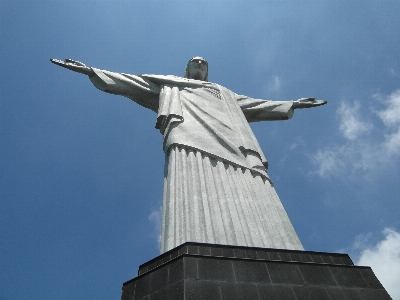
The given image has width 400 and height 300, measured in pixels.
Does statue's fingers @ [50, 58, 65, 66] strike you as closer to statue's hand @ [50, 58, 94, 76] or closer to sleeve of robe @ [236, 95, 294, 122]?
statue's hand @ [50, 58, 94, 76]

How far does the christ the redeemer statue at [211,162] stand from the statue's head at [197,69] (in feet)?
4.02

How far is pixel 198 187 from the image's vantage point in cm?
552

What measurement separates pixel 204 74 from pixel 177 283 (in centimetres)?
782

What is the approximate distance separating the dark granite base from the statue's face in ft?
23.1

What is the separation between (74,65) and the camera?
8.59 meters

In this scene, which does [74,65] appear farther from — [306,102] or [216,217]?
[306,102]

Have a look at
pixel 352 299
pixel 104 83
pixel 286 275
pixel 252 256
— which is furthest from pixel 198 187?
pixel 104 83

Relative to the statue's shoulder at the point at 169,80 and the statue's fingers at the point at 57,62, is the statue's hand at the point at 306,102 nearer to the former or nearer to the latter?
the statue's shoulder at the point at 169,80

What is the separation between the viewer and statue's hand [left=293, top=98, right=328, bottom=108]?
1006 centimetres

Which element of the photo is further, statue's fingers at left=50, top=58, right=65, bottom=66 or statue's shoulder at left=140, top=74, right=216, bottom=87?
statue's shoulder at left=140, top=74, right=216, bottom=87

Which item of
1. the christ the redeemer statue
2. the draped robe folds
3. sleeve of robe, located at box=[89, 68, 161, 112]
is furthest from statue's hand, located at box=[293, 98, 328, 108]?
sleeve of robe, located at box=[89, 68, 161, 112]

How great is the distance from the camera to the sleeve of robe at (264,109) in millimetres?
9742

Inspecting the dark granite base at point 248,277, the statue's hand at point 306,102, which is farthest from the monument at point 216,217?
the statue's hand at point 306,102

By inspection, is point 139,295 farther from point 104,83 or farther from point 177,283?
point 104,83
